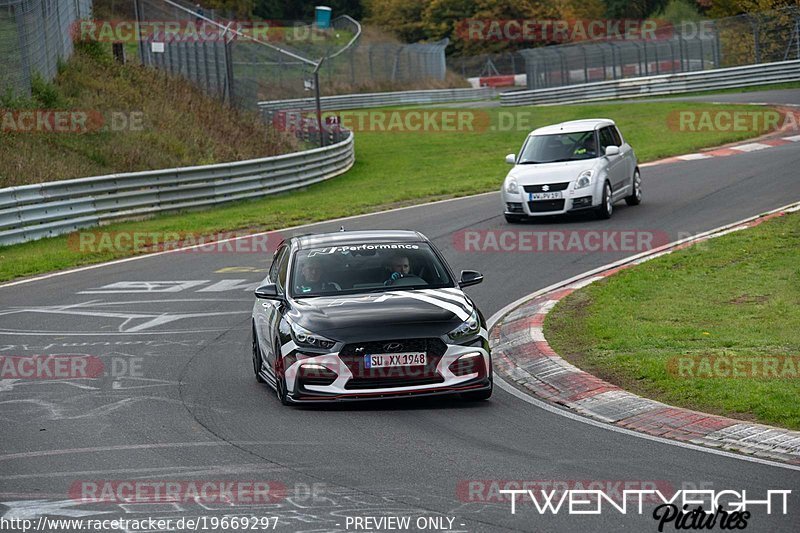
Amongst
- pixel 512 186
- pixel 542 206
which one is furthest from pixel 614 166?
pixel 512 186

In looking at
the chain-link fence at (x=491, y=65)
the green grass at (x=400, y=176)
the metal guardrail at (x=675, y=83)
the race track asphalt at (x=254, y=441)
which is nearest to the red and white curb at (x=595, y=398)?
the race track asphalt at (x=254, y=441)

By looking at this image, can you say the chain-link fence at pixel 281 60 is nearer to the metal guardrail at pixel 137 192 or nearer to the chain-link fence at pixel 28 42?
the chain-link fence at pixel 28 42

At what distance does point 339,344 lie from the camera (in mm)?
9844

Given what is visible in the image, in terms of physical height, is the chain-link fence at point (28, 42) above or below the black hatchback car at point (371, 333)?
above

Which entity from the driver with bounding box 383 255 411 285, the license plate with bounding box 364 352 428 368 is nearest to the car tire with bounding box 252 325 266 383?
the driver with bounding box 383 255 411 285

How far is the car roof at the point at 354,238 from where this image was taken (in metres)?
11.5

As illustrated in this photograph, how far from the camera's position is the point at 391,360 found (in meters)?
9.84

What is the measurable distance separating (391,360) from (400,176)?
26.0m

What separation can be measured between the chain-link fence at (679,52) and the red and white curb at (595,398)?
39457mm

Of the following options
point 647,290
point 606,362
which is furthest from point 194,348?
point 647,290

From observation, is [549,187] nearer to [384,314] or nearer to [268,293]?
[268,293]

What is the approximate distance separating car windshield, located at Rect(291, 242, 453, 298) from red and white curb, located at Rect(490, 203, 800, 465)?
4.24ft

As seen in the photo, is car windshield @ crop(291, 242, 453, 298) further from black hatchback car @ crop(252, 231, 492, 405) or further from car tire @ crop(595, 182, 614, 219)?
car tire @ crop(595, 182, 614, 219)

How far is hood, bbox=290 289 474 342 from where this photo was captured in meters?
9.88
